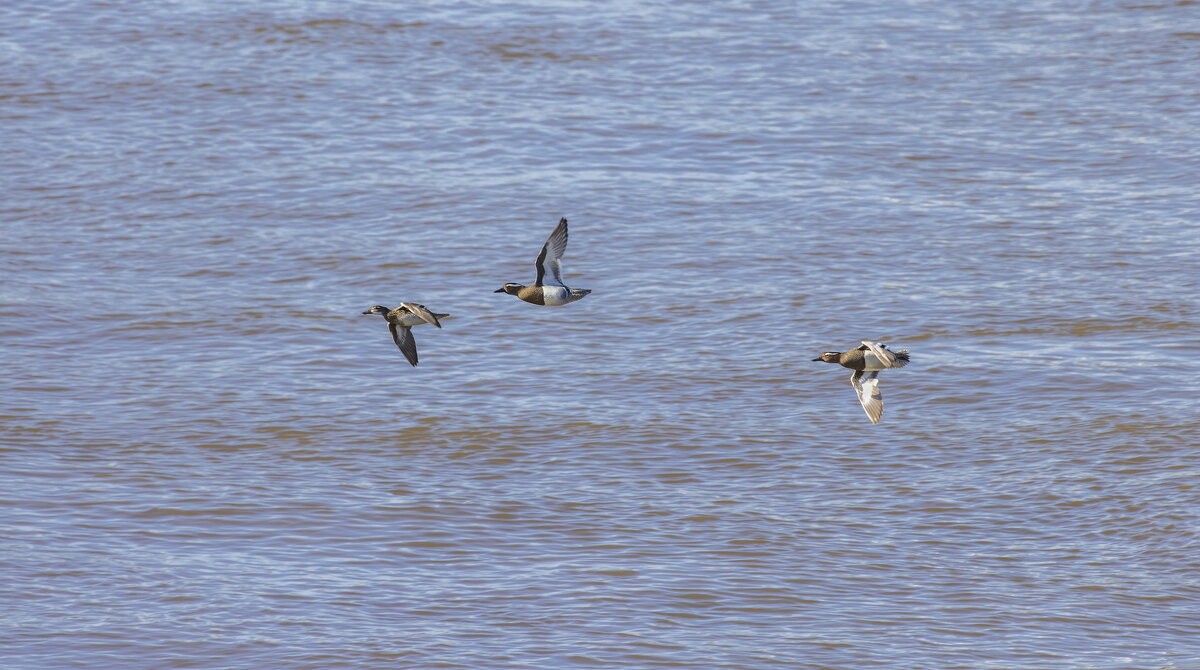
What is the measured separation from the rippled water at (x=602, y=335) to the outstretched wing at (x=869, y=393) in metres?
2.25

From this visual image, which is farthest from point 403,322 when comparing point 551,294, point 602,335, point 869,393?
point 602,335

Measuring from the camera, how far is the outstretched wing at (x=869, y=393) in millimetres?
10492

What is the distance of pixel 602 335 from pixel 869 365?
25.3 feet

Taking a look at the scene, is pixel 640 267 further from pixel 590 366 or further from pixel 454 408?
pixel 454 408

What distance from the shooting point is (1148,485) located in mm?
15070

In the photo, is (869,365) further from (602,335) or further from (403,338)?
(602,335)

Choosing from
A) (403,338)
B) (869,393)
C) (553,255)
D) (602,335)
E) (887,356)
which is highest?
(553,255)

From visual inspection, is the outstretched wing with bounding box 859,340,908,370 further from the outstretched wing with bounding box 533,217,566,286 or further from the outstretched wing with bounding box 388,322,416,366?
the outstretched wing with bounding box 388,322,416,366

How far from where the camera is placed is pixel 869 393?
35.8 ft

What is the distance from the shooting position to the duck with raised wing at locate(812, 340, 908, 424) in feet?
34.5

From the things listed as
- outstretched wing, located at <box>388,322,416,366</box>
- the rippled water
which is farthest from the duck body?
the rippled water

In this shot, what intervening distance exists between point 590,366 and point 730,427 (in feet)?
7.12

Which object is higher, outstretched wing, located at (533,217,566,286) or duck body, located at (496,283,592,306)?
outstretched wing, located at (533,217,566,286)

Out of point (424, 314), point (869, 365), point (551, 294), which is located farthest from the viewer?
point (869, 365)
